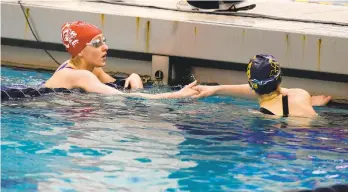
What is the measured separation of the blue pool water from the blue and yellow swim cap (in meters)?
0.28

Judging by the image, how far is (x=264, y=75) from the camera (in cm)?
707

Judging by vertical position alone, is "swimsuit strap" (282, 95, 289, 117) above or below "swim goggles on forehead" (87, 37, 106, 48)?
below

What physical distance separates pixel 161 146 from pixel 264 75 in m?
1.57

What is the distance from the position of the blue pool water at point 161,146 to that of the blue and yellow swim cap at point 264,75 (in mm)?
281

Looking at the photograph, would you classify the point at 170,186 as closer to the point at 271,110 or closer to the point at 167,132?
the point at 167,132

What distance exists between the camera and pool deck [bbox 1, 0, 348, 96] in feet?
27.7

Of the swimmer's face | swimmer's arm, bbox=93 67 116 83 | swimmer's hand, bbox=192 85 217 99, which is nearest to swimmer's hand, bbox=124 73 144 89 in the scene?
swimmer's arm, bbox=93 67 116 83

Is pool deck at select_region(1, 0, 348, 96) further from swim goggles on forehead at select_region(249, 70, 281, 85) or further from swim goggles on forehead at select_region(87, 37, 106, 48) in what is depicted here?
swim goggles on forehead at select_region(249, 70, 281, 85)

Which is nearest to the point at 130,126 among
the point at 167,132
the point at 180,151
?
the point at 167,132

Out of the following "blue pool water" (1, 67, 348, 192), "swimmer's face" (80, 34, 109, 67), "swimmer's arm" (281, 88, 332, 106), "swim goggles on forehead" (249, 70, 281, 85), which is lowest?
"blue pool water" (1, 67, 348, 192)

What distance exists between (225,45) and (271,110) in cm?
179

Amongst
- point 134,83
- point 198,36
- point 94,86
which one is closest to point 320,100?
point 198,36

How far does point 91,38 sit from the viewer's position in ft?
26.8

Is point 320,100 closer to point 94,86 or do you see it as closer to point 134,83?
point 134,83
